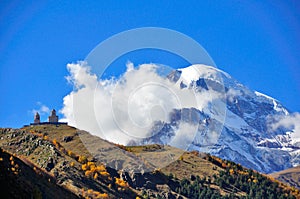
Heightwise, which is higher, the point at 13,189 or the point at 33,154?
the point at 33,154

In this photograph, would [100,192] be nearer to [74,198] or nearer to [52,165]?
[52,165]

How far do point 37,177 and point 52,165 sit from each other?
58.4 m

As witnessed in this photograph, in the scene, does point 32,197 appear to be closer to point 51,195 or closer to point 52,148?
point 51,195

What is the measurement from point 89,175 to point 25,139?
2790 cm

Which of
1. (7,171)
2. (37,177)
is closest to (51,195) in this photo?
(37,177)

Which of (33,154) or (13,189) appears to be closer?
(13,189)

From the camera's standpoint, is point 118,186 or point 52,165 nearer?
point 52,165

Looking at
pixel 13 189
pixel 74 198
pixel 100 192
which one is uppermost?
pixel 100 192

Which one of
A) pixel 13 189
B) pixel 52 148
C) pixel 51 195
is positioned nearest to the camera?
pixel 13 189

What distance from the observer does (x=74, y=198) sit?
11625cm

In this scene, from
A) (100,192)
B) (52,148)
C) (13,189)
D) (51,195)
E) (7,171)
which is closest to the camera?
(13,189)

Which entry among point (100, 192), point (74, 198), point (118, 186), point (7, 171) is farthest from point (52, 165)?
point (7, 171)

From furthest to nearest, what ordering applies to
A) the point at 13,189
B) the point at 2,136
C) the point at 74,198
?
the point at 2,136 < the point at 74,198 < the point at 13,189

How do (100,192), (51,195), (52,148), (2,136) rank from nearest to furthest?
(51,195), (100,192), (52,148), (2,136)
